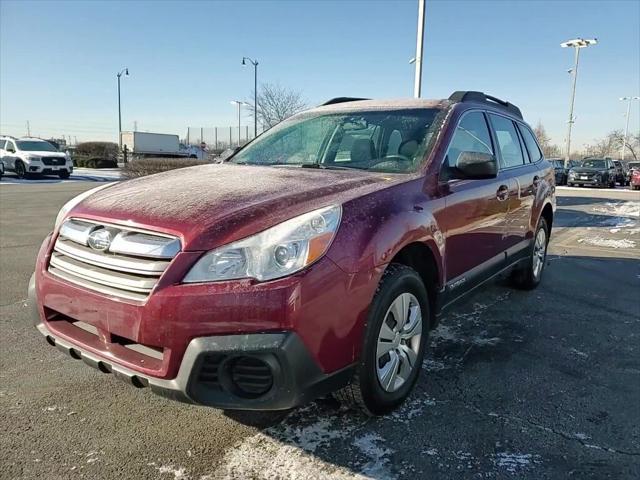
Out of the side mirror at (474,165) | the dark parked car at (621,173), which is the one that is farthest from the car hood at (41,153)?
the dark parked car at (621,173)

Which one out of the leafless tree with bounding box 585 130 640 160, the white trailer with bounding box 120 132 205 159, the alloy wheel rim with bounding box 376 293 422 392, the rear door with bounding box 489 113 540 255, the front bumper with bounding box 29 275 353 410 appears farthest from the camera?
the leafless tree with bounding box 585 130 640 160

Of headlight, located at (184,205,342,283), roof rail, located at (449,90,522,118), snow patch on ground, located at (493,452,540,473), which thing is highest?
roof rail, located at (449,90,522,118)

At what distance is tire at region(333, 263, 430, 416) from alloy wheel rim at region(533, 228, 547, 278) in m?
2.89

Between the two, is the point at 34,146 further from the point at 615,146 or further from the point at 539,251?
the point at 615,146

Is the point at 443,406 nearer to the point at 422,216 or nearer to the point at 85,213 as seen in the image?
the point at 422,216

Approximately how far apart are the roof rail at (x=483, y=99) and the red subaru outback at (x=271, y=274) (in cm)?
45

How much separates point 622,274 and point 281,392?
5721 millimetres

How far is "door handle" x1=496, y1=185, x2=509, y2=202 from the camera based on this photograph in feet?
13.0

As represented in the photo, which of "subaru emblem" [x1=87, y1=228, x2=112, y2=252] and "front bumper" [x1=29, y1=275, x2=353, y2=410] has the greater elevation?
"subaru emblem" [x1=87, y1=228, x2=112, y2=252]

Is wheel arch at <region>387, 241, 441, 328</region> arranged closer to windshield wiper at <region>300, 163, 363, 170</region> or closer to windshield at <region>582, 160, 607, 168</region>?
windshield wiper at <region>300, 163, 363, 170</region>

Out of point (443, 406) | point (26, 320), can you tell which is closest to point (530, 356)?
point (443, 406)

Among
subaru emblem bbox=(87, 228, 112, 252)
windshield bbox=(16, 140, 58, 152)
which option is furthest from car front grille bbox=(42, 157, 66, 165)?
subaru emblem bbox=(87, 228, 112, 252)

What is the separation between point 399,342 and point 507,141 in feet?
8.55

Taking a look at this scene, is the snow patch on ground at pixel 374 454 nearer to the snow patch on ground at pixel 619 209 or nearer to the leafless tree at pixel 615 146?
the snow patch on ground at pixel 619 209
